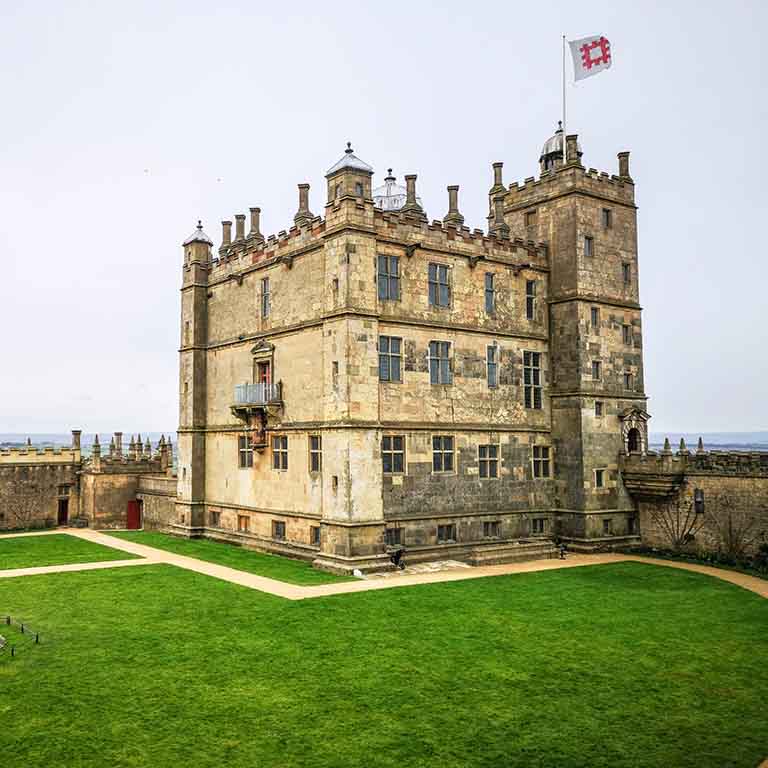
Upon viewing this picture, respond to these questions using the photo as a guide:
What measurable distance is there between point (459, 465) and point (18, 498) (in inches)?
1107

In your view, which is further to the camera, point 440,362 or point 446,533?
point 440,362

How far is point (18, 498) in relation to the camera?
1809 inches

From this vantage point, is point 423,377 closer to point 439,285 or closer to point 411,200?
point 439,285

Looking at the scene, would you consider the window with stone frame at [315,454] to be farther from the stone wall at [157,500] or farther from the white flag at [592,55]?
the white flag at [592,55]

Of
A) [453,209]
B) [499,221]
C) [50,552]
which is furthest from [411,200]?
[50,552]

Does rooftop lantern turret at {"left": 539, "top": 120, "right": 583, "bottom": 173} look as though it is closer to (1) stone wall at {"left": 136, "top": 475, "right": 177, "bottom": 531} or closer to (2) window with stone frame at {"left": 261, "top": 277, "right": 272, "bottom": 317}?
(2) window with stone frame at {"left": 261, "top": 277, "right": 272, "bottom": 317}

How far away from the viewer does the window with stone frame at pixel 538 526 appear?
118 feet

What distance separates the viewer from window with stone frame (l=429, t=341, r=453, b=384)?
33.3m

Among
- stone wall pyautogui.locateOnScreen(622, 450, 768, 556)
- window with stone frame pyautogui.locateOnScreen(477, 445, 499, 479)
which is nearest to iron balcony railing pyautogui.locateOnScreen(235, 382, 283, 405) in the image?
window with stone frame pyautogui.locateOnScreen(477, 445, 499, 479)

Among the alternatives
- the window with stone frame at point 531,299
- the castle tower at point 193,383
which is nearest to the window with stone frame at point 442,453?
the window with stone frame at point 531,299

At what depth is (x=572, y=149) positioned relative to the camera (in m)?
36.7

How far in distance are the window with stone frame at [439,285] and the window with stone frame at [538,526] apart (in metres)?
10.9

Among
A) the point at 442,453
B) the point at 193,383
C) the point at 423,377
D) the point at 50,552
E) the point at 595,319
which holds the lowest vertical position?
the point at 50,552

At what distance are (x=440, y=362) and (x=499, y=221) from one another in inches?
353
